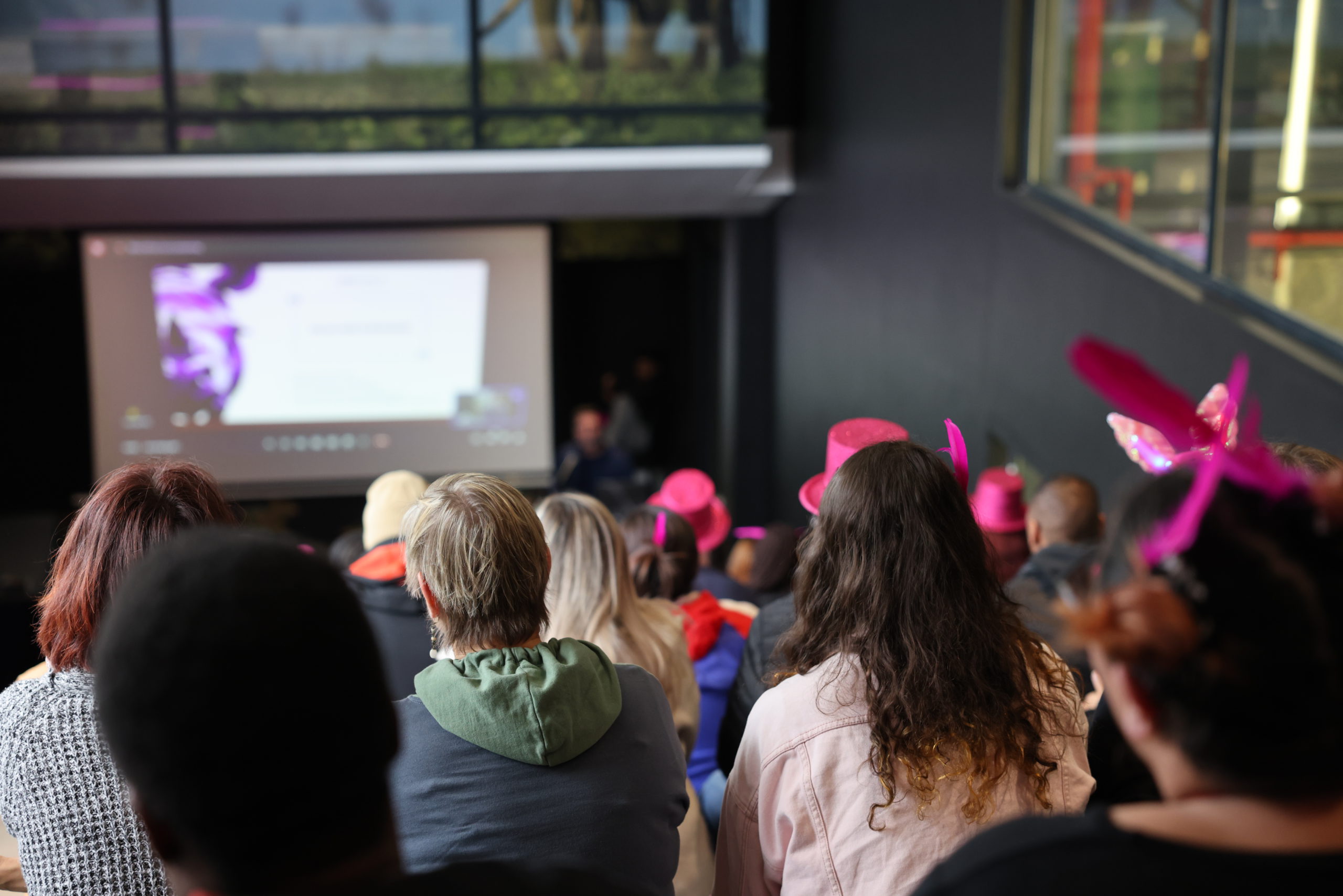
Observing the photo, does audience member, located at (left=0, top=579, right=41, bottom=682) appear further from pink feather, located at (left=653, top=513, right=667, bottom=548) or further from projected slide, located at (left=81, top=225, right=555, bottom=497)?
projected slide, located at (left=81, top=225, right=555, bottom=497)

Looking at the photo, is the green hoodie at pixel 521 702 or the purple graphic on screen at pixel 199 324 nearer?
the green hoodie at pixel 521 702

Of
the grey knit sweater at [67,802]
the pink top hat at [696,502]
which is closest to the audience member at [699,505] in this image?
the pink top hat at [696,502]

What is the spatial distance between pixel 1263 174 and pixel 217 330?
6.17 meters

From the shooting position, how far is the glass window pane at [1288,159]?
2477mm

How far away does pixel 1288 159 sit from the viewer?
266 cm

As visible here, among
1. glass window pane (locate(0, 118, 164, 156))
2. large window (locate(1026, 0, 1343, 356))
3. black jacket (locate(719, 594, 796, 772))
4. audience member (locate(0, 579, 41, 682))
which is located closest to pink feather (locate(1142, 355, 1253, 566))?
black jacket (locate(719, 594, 796, 772))

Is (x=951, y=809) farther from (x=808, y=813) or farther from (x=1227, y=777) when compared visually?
(x=1227, y=777)

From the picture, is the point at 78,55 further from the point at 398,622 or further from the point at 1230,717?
the point at 1230,717

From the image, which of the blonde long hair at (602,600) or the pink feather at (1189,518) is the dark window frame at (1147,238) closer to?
the blonde long hair at (602,600)

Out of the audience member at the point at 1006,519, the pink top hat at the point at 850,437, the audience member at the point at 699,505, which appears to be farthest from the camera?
the audience member at the point at 699,505

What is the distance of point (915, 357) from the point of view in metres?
4.84

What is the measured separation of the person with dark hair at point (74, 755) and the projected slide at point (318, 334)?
19.4 ft

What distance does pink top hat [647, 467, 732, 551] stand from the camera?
3.25 metres

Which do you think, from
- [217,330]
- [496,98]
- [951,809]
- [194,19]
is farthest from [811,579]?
[217,330]
